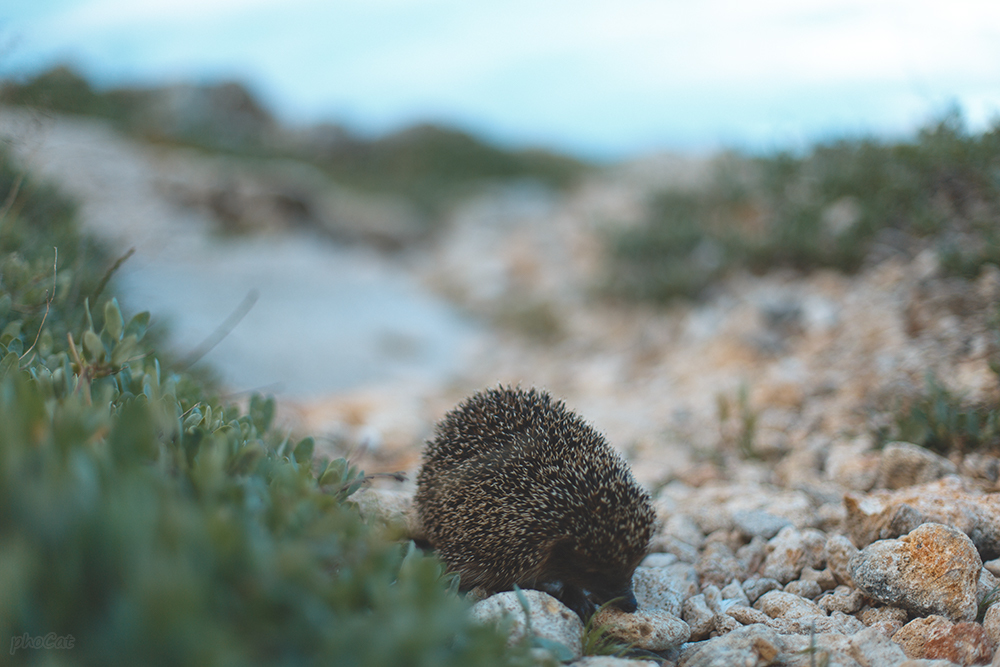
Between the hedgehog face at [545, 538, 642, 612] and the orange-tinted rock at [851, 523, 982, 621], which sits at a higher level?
the orange-tinted rock at [851, 523, 982, 621]

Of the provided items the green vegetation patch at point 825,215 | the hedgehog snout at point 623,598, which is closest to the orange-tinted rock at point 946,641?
the hedgehog snout at point 623,598

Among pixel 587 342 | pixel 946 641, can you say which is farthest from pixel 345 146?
pixel 946 641

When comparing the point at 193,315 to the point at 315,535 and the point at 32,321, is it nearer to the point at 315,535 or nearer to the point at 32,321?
the point at 32,321

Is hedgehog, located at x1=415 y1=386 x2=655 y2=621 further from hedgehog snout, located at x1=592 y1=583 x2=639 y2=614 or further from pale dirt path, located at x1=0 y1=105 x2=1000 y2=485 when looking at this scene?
pale dirt path, located at x1=0 y1=105 x2=1000 y2=485

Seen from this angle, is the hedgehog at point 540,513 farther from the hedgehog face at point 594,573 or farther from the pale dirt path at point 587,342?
the pale dirt path at point 587,342

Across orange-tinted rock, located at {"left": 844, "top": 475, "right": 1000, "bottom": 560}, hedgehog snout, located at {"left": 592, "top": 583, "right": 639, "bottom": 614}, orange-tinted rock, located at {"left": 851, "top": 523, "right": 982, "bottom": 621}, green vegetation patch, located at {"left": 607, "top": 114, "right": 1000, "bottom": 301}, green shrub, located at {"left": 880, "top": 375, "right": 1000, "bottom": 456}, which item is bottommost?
hedgehog snout, located at {"left": 592, "top": 583, "right": 639, "bottom": 614}

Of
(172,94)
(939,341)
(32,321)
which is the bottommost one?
(32,321)

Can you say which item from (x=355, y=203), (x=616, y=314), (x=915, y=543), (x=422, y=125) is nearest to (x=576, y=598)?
(x=915, y=543)

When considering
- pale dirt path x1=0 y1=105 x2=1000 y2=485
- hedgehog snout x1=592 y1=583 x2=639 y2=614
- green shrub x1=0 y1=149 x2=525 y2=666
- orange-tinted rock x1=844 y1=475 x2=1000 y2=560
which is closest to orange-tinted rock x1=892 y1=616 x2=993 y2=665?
orange-tinted rock x1=844 y1=475 x2=1000 y2=560
